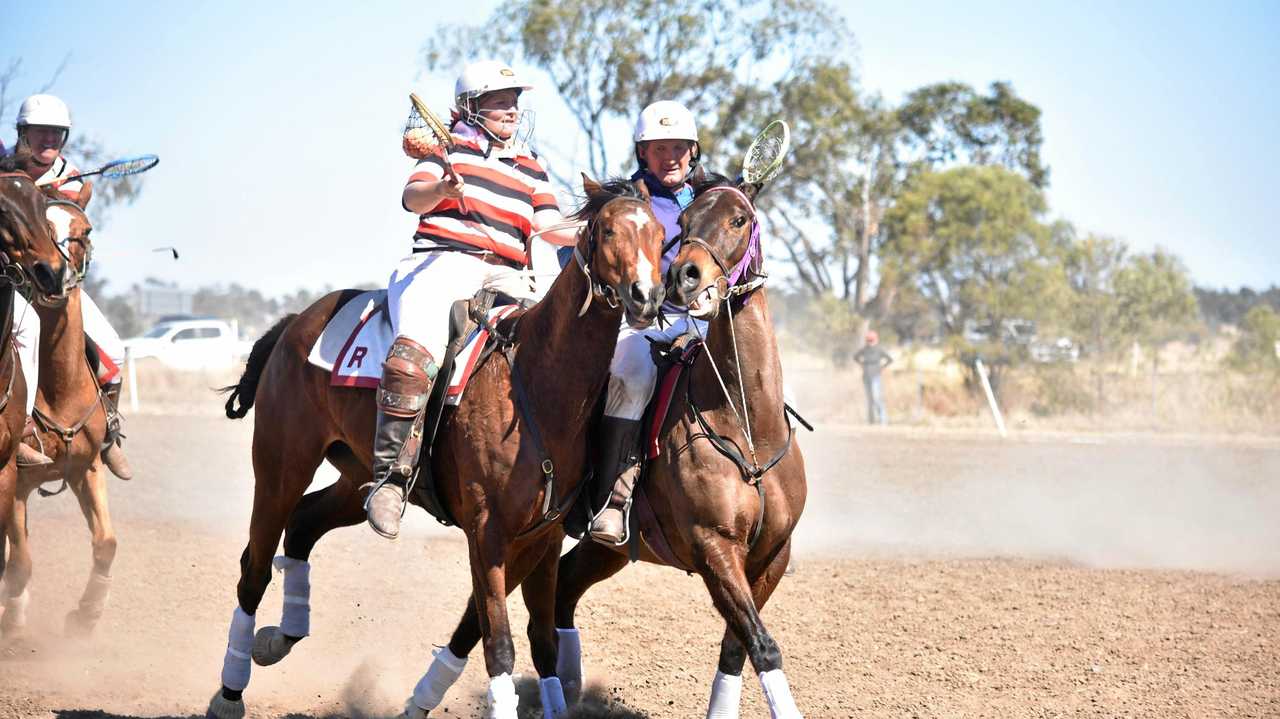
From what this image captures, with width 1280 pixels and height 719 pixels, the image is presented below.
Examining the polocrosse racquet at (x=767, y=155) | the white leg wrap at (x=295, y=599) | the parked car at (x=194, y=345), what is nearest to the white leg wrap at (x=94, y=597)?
the white leg wrap at (x=295, y=599)

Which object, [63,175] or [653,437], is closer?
[653,437]

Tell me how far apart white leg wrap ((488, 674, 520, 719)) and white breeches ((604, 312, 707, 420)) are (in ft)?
4.72

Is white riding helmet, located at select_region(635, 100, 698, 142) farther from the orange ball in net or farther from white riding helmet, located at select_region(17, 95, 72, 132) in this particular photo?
white riding helmet, located at select_region(17, 95, 72, 132)

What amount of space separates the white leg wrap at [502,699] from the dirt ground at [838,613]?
1529 millimetres

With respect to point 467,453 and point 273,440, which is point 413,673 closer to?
point 273,440

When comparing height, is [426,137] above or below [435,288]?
above

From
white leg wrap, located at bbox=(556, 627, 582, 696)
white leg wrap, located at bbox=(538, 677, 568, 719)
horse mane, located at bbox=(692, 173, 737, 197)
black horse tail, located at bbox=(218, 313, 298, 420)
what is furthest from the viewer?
black horse tail, located at bbox=(218, 313, 298, 420)

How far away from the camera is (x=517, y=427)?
5930 millimetres

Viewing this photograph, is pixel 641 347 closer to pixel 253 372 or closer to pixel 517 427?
pixel 517 427

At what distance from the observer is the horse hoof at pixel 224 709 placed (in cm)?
688

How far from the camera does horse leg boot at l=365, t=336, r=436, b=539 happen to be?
6027mm

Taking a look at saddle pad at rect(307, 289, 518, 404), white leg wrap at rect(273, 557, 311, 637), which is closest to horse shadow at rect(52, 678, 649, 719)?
white leg wrap at rect(273, 557, 311, 637)

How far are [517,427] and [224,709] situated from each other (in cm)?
247

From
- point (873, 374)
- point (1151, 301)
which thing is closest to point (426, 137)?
point (873, 374)
